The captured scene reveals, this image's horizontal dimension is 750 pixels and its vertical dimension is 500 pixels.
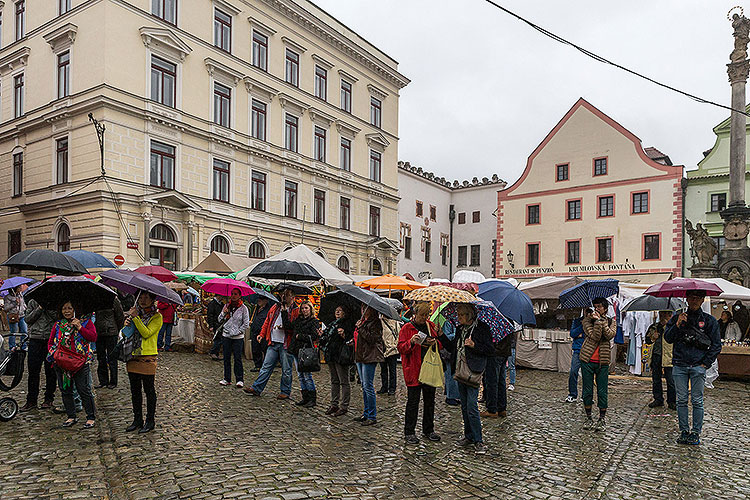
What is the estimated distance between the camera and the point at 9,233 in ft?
98.7

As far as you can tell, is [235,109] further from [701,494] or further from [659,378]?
[701,494]

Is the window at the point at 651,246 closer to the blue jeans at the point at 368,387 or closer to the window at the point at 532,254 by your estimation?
the window at the point at 532,254

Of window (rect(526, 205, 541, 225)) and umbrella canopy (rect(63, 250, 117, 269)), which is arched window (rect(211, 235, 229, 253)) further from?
window (rect(526, 205, 541, 225))

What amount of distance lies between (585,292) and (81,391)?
856 cm

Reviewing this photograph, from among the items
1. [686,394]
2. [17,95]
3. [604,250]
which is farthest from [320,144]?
[686,394]

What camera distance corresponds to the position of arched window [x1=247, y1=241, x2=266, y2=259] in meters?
32.4

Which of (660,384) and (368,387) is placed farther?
(660,384)

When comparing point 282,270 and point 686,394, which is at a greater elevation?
point 282,270

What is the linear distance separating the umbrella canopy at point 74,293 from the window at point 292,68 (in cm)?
2790

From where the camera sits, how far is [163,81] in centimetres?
2820

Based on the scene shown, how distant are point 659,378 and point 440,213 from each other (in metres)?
46.3

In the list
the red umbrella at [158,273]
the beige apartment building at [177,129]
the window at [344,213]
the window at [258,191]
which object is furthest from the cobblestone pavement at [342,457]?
the window at [344,213]

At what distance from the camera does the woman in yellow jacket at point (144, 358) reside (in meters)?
8.09

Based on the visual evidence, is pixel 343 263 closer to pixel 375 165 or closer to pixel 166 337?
pixel 375 165
